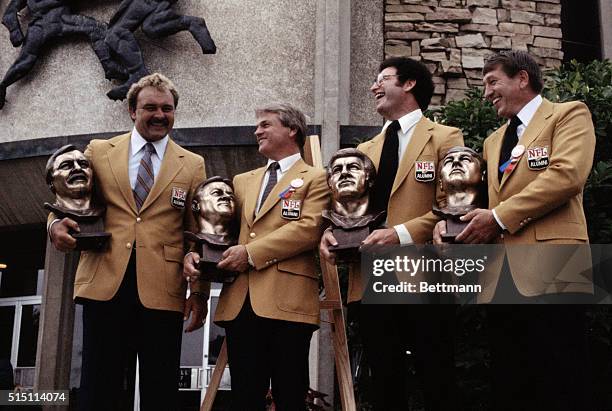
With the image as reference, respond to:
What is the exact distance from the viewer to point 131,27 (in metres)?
8.62

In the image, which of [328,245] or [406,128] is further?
[406,128]

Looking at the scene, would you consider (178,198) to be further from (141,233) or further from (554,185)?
(554,185)

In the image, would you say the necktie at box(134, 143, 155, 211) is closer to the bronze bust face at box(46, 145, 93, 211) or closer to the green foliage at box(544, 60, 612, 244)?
the bronze bust face at box(46, 145, 93, 211)

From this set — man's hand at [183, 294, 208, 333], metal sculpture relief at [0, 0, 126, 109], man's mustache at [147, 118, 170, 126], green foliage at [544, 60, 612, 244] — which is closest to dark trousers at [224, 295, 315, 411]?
man's hand at [183, 294, 208, 333]

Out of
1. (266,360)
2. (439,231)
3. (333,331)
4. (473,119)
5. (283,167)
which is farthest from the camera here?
(473,119)

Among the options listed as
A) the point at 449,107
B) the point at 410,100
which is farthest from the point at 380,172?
the point at 449,107

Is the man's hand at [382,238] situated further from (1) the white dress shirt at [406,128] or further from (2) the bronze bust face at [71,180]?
(2) the bronze bust face at [71,180]

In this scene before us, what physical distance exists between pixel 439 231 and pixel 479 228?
16cm

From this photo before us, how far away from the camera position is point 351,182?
3516 mm

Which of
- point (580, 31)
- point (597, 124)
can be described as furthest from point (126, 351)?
point (580, 31)

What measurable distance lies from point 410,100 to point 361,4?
16.6 ft

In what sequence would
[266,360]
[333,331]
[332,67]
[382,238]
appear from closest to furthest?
[382,238], [266,360], [333,331], [332,67]

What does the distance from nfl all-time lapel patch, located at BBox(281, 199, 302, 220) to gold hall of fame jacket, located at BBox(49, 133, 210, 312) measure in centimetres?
47

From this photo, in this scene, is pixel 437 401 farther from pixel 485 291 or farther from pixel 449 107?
pixel 449 107
